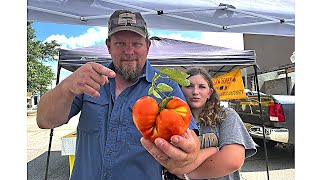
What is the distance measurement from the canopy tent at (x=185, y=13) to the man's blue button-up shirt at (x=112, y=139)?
187cm

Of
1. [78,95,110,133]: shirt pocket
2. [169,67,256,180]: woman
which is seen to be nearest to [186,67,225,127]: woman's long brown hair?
[169,67,256,180]: woman

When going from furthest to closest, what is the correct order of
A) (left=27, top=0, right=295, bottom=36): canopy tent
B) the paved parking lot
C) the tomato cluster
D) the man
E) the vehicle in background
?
1. the paved parking lot
2. the vehicle in background
3. (left=27, top=0, right=295, bottom=36): canopy tent
4. the man
5. the tomato cluster

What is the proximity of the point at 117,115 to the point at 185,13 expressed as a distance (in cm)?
232

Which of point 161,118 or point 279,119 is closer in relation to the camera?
point 161,118

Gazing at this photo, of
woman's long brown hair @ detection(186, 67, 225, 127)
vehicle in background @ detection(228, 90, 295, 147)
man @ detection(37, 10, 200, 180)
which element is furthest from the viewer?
vehicle in background @ detection(228, 90, 295, 147)

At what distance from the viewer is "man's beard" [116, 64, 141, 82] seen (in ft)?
4.61

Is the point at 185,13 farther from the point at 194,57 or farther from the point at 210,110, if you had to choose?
the point at 210,110

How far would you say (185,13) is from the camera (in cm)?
342

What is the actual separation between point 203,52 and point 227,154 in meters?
3.07

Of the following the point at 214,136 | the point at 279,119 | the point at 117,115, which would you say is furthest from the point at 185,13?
the point at 279,119

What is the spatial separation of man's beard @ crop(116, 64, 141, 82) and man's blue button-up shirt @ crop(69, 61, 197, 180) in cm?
3

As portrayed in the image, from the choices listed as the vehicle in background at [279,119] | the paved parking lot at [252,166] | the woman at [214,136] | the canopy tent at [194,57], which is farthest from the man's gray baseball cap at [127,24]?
the vehicle in background at [279,119]

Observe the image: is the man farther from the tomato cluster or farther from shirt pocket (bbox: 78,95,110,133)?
the tomato cluster
